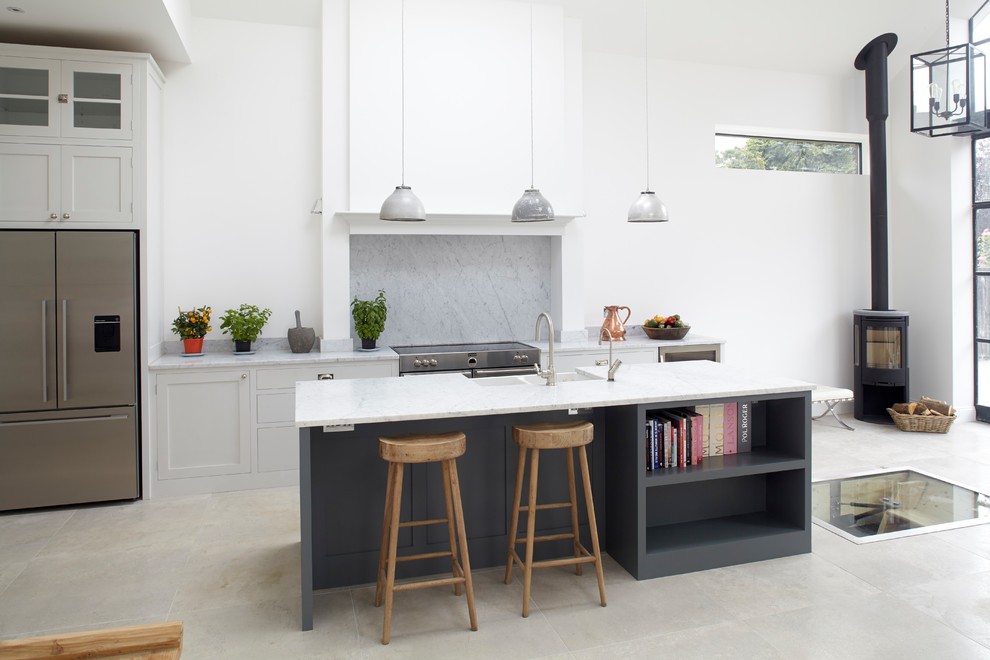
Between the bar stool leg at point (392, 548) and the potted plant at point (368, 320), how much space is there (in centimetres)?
228

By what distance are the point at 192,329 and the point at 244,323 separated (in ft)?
1.13

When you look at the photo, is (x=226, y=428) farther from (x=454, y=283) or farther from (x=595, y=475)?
(x=595, y=475)

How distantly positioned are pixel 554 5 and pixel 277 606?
4.63 meters

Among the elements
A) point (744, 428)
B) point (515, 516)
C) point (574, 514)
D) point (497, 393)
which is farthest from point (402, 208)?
point (744, 428)

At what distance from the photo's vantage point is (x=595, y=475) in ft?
11.7

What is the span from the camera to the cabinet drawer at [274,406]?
471 centimetres

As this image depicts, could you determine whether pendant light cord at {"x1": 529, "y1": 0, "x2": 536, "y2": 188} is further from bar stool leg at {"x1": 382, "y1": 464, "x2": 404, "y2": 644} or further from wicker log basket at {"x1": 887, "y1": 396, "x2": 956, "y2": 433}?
wicker log basket at {"x1": 887, "y1": 396, "x2": 956, "y2": 433}

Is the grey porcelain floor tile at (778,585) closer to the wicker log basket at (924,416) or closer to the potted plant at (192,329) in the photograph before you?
the wicker log basket at (924,416)

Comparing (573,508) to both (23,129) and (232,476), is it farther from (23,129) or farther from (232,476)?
(23,129)

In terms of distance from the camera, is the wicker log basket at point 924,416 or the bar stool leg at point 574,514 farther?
the wicker log basket at point 924,416

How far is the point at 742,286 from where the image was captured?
654cm

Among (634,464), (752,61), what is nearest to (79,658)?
(634,464)

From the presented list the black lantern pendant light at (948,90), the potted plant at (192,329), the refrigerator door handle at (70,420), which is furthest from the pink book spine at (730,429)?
the refrigerator door handle at (70,420)

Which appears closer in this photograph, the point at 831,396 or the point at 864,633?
the point at 864,633
